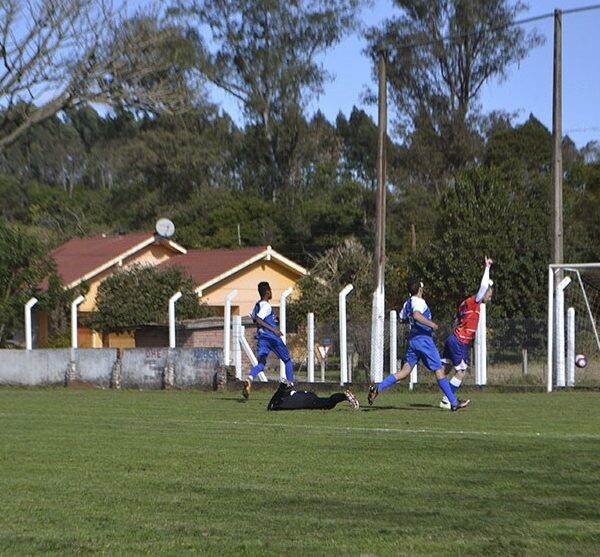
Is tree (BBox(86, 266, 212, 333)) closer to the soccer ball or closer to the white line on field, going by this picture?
the soccer ball

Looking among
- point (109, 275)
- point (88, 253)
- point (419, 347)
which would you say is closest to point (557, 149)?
point (419, 347)

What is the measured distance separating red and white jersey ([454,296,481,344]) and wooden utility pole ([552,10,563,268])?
7377mm

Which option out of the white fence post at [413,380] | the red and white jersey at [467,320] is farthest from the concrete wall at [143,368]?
the red and white jersey at [467,320]

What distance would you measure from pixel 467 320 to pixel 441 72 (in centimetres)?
4123

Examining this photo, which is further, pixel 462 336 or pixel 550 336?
pixel 550 336

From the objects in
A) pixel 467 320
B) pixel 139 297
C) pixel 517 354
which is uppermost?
pixel 467 320

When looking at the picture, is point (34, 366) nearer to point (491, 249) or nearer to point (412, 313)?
point (412, 313)

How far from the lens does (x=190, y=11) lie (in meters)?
60.8

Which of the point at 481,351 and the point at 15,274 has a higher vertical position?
the point at 15,274

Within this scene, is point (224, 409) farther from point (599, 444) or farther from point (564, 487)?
point (564, 487)

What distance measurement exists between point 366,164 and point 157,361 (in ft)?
172

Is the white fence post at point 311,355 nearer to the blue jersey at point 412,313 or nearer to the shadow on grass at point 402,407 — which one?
the shadow on grass at point 402,407

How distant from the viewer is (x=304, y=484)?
30.7 feet

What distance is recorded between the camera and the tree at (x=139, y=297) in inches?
1705
